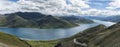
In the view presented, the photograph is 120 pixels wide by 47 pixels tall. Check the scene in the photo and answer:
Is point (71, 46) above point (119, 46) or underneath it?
underneath

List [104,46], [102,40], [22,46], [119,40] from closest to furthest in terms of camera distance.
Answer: [119,40]
[104,46]
[102,40]
[22,46]

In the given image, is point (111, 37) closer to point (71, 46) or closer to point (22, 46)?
point (71, 46)

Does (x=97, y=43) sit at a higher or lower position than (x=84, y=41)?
Result: higher

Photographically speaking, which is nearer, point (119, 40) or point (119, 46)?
point (119, 46)

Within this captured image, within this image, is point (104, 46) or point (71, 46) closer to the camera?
point (104, 46)

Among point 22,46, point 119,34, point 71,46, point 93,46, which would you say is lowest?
point 22,46

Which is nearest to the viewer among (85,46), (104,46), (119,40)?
(119,40)

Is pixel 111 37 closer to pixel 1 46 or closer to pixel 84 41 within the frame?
pixel 84 41

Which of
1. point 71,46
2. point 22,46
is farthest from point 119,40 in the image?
point 22,46

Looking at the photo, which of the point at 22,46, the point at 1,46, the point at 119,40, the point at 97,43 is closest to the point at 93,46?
the point at 97,43
